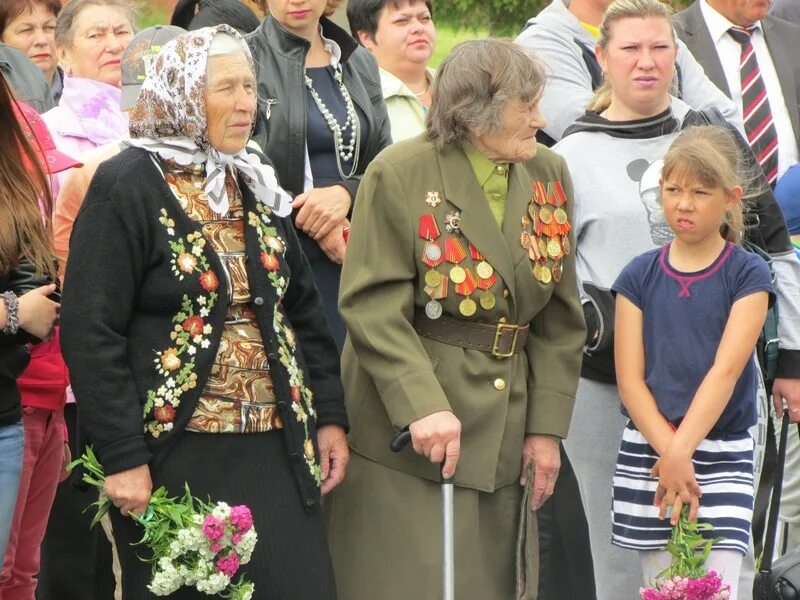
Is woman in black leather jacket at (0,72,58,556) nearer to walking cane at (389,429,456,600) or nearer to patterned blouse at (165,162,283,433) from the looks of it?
patterned blouse at (165,162,283,433)

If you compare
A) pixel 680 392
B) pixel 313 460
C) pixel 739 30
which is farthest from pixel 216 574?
pixel 739 30

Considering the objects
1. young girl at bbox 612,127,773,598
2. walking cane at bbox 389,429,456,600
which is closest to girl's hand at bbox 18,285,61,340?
walking cane at bbox 389,429,456,600

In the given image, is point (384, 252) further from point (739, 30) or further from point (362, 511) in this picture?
point (739, 30)

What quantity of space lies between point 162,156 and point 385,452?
1.13 m

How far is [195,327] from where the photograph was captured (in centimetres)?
376

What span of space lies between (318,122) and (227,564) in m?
2.01

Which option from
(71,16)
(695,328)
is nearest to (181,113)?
(695,328)

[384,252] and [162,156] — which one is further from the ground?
[162,156]

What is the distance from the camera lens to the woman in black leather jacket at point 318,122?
506cm

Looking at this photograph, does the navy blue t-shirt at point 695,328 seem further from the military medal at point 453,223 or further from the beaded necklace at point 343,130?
the beaded necklace at point 343,130

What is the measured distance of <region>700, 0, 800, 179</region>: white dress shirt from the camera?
6.52m

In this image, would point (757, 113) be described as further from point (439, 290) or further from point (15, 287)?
point (15, 287)

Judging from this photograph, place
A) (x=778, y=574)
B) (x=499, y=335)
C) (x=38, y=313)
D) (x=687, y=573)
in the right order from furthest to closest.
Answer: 1. (x=778, y=574)
2. (x=687, y=573)
3. (x=499, y=335)
4. (x=38, y=313)

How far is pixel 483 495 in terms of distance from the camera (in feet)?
14.1
